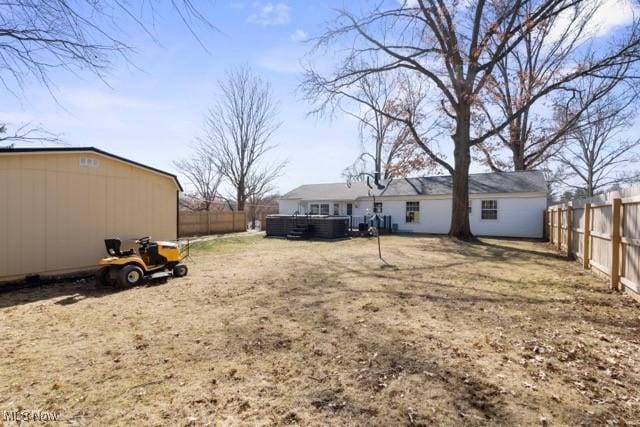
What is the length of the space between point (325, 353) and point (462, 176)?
47.2 feet

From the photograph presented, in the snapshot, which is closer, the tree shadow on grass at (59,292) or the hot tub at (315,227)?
the tree shadow on grass at (59,292)

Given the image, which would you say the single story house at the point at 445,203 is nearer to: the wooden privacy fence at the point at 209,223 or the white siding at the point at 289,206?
the white siding at the point at 289,206

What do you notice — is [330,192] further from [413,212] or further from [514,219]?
[514,219]

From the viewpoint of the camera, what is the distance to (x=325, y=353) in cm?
350

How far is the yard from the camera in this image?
254cm

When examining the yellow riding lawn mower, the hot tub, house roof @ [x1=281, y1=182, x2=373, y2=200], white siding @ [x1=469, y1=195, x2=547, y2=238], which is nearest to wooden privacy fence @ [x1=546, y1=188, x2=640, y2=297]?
the yellow riding lawn mower

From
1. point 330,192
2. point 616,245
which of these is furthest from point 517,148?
point 616,245

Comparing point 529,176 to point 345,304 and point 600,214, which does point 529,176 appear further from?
point 345,304

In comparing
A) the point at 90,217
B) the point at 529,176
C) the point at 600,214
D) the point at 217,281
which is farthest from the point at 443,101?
the point at 90,217

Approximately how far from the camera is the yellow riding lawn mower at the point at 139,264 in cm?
655

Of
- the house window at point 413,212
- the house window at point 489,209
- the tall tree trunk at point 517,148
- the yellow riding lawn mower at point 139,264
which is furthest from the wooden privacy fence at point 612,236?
the tall tree trunk at point 517,148

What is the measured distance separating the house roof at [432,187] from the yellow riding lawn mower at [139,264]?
17225 mm

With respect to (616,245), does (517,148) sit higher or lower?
higher

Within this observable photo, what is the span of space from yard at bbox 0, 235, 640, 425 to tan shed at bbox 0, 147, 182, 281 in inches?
42.3
